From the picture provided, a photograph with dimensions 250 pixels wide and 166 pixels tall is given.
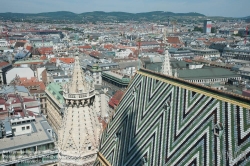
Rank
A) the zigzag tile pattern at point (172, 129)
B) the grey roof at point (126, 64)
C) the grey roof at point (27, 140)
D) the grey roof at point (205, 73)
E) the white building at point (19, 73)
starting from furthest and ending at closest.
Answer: the grey roof at point (126, 64)
the white building at point (19, 73)
the grey roof at point (205, 73)
the grey roof at point (27, 140)
the zigzag tile pattern at point (172, 129)

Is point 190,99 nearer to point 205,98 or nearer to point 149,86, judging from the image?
point 205,98

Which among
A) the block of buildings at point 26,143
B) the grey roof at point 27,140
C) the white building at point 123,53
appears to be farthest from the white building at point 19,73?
the white building at point 123,53

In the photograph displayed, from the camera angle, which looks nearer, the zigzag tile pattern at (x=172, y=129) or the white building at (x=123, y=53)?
the zigzag tile pattern at (x=172, y=129)

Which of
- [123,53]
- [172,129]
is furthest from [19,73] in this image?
[172,129]

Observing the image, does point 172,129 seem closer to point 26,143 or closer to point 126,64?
point 26,143

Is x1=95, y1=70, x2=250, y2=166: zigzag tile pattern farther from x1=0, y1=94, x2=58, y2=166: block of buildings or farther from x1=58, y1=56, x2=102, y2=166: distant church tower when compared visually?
x1=0, y1=94, x2=58, y2=166: block of buildings

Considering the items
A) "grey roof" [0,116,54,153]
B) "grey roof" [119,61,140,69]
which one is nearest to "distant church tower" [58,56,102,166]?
"grey roof" [0,116,54,153]

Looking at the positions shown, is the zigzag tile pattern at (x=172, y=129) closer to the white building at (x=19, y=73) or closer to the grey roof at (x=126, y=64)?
the white building at (x=19, y=73)
